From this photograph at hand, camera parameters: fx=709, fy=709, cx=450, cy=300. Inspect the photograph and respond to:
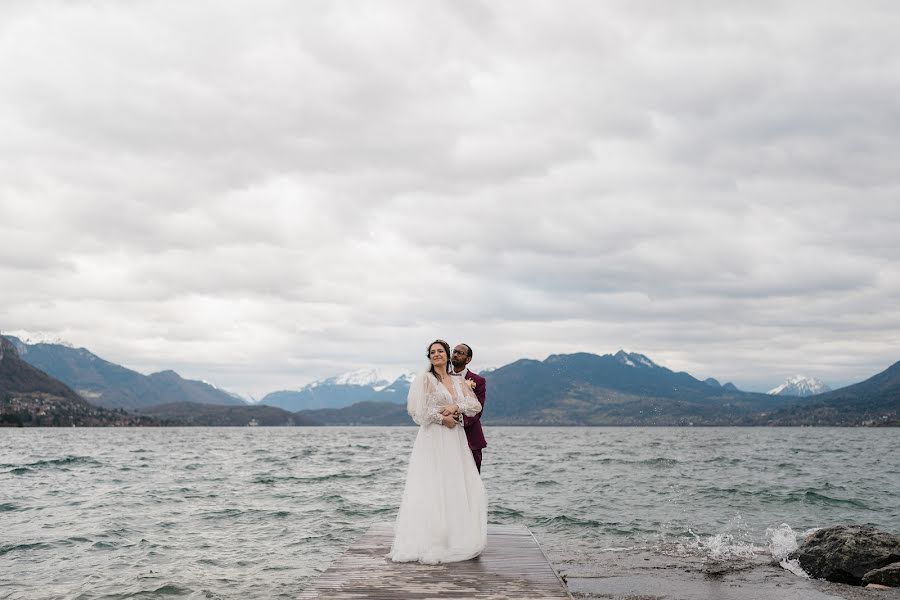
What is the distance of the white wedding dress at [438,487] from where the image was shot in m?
13.4

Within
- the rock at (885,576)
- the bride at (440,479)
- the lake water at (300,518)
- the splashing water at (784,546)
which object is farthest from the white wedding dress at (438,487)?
the splashing water at (784,546)

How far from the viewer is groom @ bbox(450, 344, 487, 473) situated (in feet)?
46.3

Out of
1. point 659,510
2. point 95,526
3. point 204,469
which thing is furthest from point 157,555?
point 204,469

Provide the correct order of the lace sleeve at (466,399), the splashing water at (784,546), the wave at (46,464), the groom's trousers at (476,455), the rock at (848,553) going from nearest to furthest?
the lace sleeve at (466,399) < the groom's trousers at (476,455) < the rock at (848,553) < the splashing water at (784,546) < the wave at (46,464)

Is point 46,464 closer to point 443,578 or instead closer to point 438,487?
point 438,487

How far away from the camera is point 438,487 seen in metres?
13.3

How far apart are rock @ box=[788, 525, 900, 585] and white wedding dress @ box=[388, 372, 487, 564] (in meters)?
11.0

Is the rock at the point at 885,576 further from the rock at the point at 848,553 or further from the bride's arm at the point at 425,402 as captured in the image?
the bride's arm at the point at 425,402

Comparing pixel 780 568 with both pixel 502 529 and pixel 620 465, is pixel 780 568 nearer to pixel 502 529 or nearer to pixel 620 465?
pixel 502 529

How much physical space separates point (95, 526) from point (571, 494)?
2449cm

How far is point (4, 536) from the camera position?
25.8 metres

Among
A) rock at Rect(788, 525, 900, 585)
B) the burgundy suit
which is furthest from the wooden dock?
rock at Rect(788, 525, 900, 585)

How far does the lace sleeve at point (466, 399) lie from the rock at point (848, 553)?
1187cm

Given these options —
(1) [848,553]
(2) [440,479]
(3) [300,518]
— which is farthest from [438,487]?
(3) [300,518]
